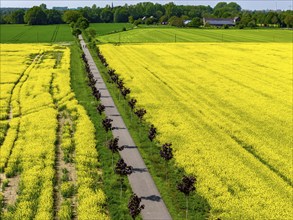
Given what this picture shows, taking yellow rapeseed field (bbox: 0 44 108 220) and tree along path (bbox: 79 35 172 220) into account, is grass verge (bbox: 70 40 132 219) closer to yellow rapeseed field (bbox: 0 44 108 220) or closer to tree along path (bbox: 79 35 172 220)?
yellow rapeseed field (bbox: 0 44 108 220)

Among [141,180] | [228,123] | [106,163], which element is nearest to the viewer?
[141,180]

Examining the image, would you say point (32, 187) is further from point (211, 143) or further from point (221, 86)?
point (221, 86)

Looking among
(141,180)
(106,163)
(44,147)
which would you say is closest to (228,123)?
(106,163)

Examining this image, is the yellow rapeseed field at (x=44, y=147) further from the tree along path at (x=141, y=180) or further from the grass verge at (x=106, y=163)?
the tree along path at (x=141, y=180)

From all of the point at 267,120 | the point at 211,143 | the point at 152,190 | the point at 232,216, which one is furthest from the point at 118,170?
the point at 267,120

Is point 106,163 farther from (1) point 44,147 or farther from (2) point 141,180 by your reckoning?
(1) point 44,147

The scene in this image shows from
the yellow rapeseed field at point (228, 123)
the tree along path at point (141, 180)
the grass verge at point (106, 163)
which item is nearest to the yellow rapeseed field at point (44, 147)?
the grass verge at point (106, 163)
